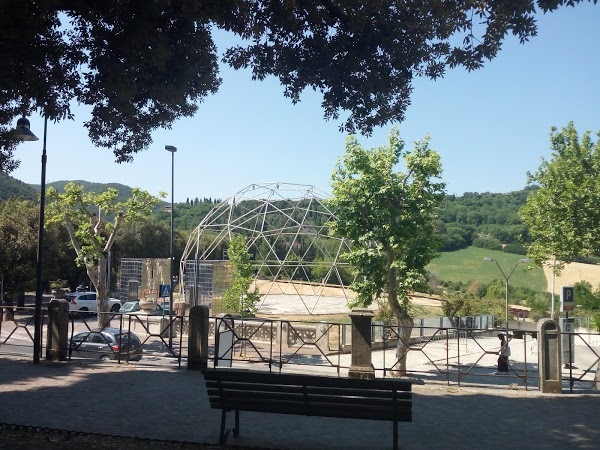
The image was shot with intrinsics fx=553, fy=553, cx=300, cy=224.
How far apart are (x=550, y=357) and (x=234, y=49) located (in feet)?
24.9

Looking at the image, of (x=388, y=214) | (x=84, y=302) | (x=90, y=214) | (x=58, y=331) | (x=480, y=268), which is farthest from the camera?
(x=480, y=268)

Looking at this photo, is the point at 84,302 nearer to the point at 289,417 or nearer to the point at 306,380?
the point at 289,417

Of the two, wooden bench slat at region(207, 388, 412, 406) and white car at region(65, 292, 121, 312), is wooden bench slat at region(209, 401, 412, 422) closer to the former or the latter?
wooden bench slat at region(207, 388, 412, 406)

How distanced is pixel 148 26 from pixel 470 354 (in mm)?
25951

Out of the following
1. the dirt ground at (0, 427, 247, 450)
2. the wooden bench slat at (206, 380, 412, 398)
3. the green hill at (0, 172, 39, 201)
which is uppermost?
the green hill at (0, 172, 39, 201)

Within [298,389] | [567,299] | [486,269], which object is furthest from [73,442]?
[486,269]

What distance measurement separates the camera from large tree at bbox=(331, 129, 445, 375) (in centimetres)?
1959

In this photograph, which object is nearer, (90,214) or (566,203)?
(566,203)

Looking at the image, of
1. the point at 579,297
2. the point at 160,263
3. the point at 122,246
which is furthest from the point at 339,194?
the point at 122,246

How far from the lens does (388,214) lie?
19344 mm

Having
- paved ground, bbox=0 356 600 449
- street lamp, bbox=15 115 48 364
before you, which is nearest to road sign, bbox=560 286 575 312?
paved ground, bbox=0 356 600 449

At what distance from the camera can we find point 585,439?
22.2 feet

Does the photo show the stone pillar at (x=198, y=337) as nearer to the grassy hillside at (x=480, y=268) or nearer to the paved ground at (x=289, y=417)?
the paved ground at (x=289, y=417)

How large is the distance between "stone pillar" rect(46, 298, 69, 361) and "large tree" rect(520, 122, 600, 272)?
51.8ft
